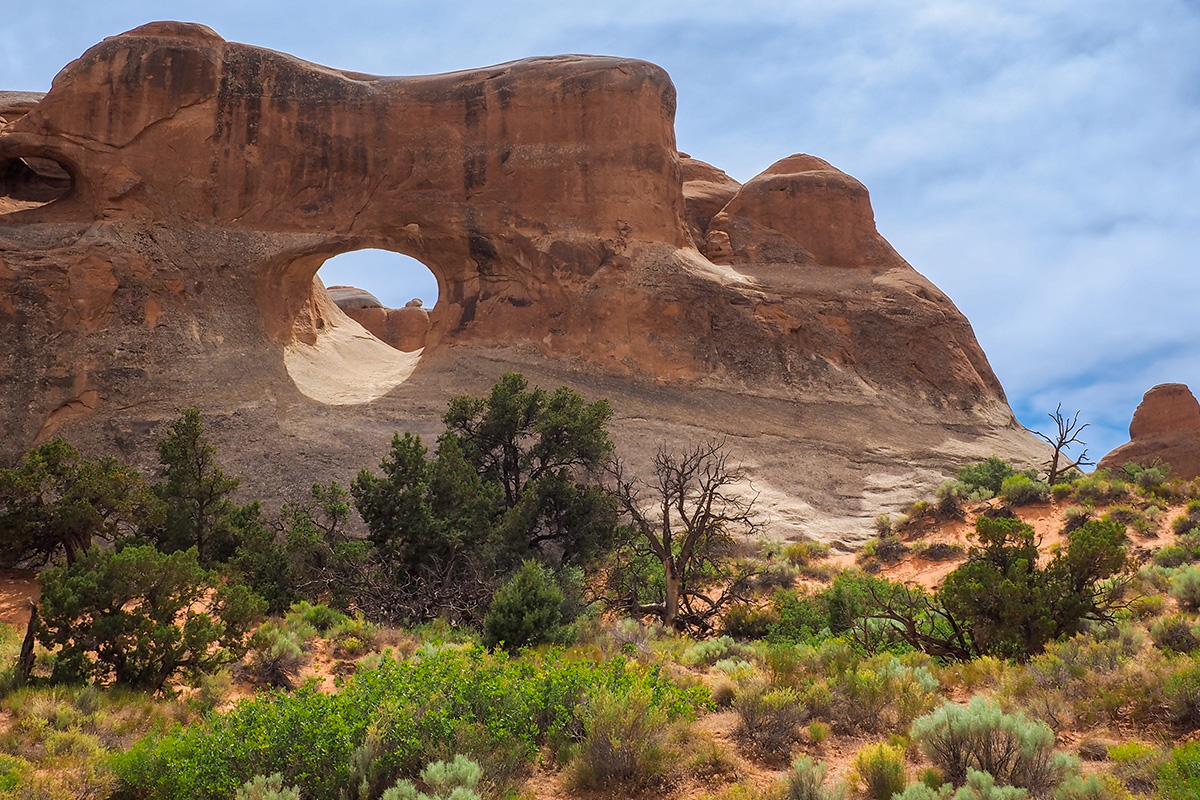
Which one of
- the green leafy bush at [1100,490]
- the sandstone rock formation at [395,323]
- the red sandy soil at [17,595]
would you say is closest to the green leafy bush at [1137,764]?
the green leafy bush at [1100,490]

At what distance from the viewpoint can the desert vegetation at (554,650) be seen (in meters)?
6.27

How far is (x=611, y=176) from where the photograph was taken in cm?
2833

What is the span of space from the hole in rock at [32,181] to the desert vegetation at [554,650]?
56.0ft

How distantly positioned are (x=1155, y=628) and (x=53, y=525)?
15.6 meters

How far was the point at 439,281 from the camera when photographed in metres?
29.6

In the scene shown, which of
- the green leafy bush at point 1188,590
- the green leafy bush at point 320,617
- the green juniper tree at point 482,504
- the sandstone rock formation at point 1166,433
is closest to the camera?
the green leafy bush at point 1188,590

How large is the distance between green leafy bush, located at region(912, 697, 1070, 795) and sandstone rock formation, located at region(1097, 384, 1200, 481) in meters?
31.8

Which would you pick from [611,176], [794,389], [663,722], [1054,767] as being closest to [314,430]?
[611,176]

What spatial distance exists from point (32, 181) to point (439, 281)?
546 inches

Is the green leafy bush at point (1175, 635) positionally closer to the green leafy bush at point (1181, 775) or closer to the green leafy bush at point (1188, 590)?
Result: the green leafy bush at point (1188, 590)

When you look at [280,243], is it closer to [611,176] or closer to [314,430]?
[314,430]

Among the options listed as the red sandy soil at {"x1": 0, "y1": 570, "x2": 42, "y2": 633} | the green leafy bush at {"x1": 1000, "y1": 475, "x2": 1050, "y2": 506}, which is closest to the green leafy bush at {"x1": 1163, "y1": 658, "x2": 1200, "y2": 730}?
the green leafy bush at {"x1": 1000, "y1": 475, "x2": 1050, "y2": 506}

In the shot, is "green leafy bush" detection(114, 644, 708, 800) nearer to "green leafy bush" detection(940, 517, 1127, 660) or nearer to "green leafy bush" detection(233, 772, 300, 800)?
"green leafy bush" detection(233, 772, 300, 800)

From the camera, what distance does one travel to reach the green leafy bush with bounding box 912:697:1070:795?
18.3 feet
